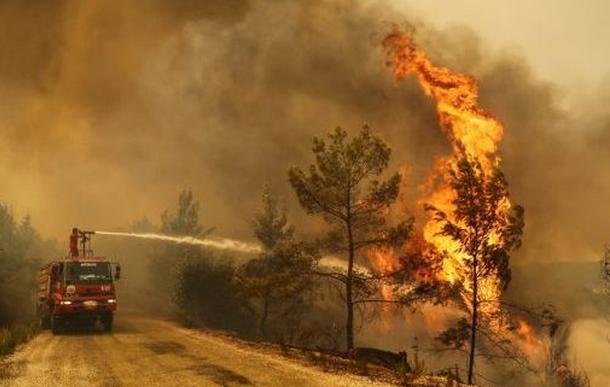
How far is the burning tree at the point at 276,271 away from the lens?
78.6ft

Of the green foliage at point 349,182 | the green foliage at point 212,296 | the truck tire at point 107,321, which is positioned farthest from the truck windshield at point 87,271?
the green foliage at point 212,296

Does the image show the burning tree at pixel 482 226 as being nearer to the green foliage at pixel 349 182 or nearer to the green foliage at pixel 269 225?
the green foliage at pixel 349 182

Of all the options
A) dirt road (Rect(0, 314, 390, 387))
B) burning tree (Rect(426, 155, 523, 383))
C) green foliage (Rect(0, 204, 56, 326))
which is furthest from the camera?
green foliage (Rect(0, 204, 56, 326))

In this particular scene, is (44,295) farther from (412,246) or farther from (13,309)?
(412,246)

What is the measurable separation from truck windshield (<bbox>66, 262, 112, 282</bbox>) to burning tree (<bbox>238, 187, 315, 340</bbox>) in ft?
20.3

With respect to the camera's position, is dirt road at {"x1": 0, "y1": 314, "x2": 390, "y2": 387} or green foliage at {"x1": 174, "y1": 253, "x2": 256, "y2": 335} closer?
dirt road at {"x1": 0, "y1": 314, "x2": 390, "y2": 387}

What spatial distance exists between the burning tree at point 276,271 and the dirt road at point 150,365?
281cm

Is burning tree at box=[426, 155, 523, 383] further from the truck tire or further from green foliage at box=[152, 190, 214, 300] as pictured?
green foliage at box=[152, 190, 214, 300]

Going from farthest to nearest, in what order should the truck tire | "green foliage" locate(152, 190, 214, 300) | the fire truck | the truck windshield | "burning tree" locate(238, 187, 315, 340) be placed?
"green foliage" locate(152, 190, 214, 300)
the truck tire
the truck windshield
the fire truck
"burning tree" locate(238, 187, 315, 340)

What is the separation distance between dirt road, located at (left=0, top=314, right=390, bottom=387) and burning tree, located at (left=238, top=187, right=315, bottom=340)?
9.22 ft

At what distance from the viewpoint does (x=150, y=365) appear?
55.4ft

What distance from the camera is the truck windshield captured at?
26.3 m

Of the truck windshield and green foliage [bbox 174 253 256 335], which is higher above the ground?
the truck windshield

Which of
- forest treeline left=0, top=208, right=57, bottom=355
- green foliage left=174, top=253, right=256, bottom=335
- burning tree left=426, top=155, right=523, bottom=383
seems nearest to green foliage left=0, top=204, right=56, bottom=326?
forest treeline left=0, top=208, right=57, bottom=355
